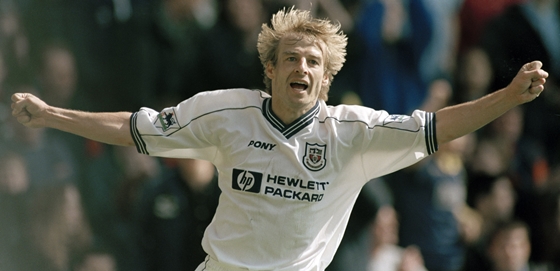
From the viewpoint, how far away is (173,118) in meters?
4.54

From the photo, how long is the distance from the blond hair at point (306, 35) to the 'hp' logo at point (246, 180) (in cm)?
67

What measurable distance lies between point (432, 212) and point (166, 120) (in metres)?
3.30

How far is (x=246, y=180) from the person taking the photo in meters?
4.49

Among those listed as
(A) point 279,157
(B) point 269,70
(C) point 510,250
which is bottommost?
Result: (C) point 510,250

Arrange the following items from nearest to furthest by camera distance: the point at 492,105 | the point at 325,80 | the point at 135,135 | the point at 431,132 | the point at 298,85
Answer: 1. the point at 492,105
2. the point at 431,132
3. the point at 135,135
4. the point at 298,85
5. the point at 325,80

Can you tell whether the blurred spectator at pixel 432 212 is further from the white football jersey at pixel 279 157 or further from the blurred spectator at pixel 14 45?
the blurred spectator at pixel 14 45

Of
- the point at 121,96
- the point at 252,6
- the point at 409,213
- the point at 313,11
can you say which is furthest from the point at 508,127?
the point at 121,96

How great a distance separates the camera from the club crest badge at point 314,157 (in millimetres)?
4492

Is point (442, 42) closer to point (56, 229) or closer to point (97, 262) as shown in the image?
point (97, 262)

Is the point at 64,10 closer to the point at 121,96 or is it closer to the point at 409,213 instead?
the point at 121,96

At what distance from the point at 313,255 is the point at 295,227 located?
0.68 feet

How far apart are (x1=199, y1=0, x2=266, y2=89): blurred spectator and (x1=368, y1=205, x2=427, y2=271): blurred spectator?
1.63 metres

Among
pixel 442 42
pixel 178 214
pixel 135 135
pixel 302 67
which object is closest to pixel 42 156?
pixel 178 214

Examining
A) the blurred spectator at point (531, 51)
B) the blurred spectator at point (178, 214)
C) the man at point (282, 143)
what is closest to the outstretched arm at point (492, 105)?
the man at point (282, 143)
